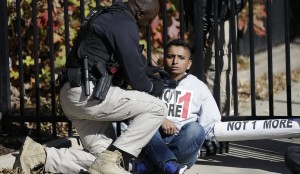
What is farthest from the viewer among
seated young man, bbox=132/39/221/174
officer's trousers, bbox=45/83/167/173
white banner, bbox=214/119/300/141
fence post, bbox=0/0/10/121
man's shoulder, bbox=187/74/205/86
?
fence post, bbox=0/0/10/121

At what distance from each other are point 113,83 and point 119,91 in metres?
0.09

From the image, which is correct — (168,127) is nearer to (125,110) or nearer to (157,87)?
(157,87)

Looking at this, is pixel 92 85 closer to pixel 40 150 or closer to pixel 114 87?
pixel 114 87

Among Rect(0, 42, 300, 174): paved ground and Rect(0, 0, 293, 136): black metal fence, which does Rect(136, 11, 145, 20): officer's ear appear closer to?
Rect(0, 0, 293, 136): black metal fence

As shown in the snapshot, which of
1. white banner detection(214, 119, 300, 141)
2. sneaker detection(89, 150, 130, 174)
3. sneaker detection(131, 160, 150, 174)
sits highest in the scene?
white banner detection(214, 119, 300, 141)

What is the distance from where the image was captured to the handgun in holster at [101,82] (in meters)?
5.45

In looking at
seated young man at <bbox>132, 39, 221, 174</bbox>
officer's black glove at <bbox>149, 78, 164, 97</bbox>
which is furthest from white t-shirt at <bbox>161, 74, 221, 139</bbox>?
officer's black glove at <bbox>149, 78, 164, 97</bbox>

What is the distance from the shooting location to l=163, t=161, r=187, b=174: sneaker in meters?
5.61

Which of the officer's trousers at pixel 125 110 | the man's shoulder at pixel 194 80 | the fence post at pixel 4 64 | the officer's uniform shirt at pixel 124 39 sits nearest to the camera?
the officer's uniform shirt at pixel 124 39

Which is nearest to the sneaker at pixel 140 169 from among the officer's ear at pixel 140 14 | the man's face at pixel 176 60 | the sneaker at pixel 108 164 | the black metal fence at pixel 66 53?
the sneaker at pixel 108 164

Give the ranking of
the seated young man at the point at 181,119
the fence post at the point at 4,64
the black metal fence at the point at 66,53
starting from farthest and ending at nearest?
the fence post at the point at 4,64 → the black metal fence at the point at 66,53 → the seated young man at the point at 181,119

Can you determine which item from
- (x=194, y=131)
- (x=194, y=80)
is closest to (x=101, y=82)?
(x=194, y=131)

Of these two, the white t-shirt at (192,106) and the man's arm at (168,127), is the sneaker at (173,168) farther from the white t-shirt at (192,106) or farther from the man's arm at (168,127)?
the white t-shirt at (192,106)

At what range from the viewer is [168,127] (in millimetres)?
5883
